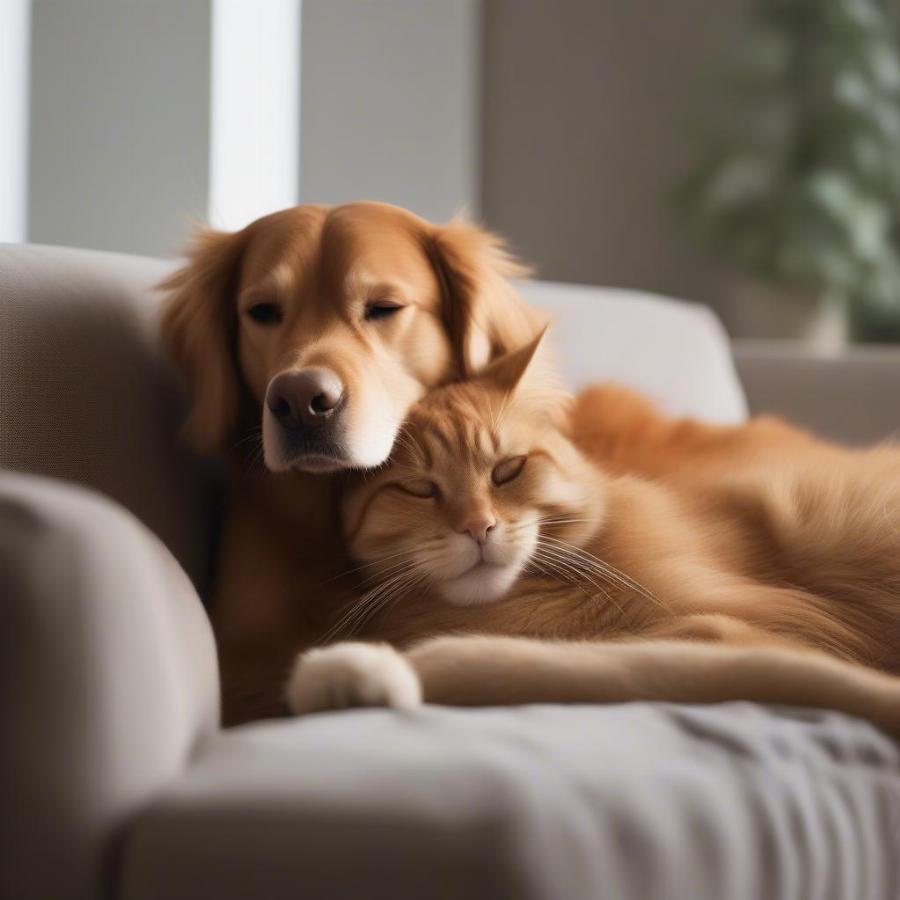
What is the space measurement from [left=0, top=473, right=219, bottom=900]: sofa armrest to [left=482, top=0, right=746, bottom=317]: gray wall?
3278 mm

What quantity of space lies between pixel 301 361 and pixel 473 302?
259 millimetres

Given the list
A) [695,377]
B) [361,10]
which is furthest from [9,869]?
[361,10]

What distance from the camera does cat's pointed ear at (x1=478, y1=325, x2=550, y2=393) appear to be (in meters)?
1.18

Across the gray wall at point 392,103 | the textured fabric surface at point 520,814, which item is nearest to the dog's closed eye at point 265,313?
the textured fabric surface at point 520,814

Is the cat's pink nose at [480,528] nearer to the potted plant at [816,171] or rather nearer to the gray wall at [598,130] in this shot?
the potted plant at [816,171]

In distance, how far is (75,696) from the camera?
0.70 m

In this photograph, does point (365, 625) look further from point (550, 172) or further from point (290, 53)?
point (550, 172)

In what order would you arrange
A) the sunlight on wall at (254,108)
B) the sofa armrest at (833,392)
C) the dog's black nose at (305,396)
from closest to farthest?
the dog's black nose at (305,396) < the sofa armrest at (833,392) < the sunlight on wall at (254,108)

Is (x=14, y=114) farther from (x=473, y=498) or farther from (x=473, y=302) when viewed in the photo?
(x=473, y=498)

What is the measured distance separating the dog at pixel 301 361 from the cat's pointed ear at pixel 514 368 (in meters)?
0.03

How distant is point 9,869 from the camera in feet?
2.25

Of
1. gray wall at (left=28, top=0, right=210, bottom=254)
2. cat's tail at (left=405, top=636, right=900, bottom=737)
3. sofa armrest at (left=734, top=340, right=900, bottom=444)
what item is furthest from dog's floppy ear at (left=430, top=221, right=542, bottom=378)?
gray wall at (left=28, top=0, right=210, bottom=254)

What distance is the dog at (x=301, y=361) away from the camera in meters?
1.08

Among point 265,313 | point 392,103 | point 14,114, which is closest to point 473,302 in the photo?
point 265,313
